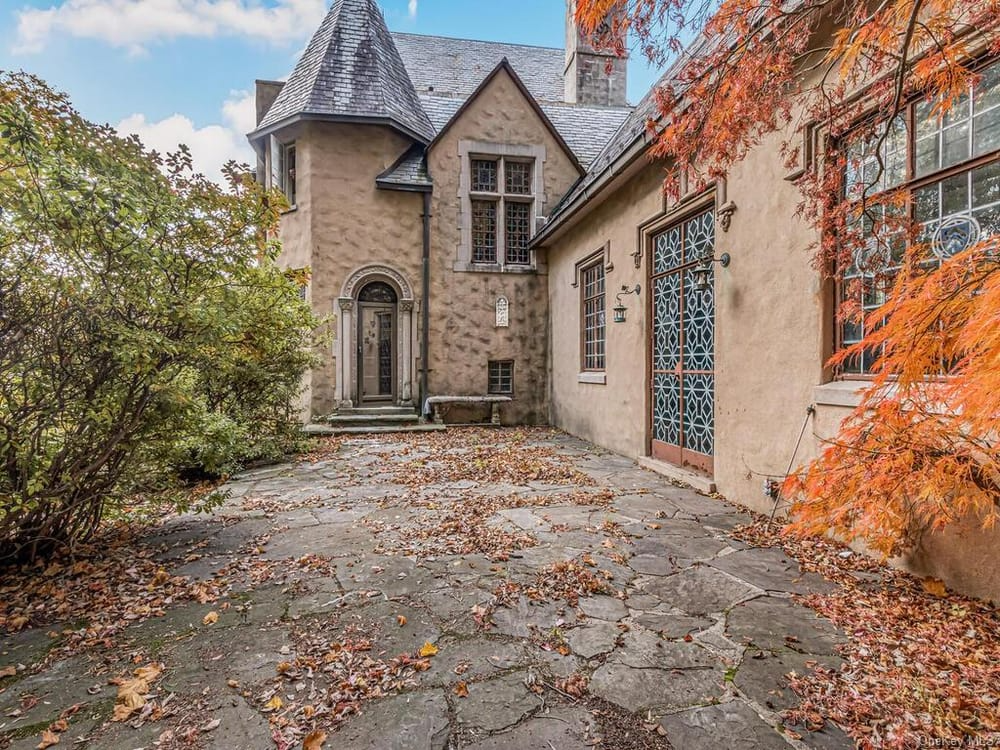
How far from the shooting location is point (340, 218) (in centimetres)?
955

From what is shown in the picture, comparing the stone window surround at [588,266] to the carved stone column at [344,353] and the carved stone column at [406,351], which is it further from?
the carved stone column at [344,353]

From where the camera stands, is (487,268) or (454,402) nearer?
(454,402)

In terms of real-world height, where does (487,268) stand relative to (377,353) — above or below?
above

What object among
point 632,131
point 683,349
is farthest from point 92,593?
point 632,131

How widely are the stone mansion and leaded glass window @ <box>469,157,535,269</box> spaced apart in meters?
0.03

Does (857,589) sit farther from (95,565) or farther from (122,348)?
(95,565)

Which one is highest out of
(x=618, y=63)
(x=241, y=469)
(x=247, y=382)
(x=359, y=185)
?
(x=618, y=63)

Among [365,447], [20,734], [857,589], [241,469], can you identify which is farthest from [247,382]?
[857,589]

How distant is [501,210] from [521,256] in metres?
1.06

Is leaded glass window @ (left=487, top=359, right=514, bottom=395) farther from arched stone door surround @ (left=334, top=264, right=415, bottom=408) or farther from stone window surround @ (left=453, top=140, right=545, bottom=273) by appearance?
stone window surround @ (left=453, top=140, right=545, bottom=273)

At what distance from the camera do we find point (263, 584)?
275 cm

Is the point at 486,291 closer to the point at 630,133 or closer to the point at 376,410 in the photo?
the point at 376,410

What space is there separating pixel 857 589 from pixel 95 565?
4530mm

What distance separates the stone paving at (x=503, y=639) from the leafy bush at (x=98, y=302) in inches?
30.7
